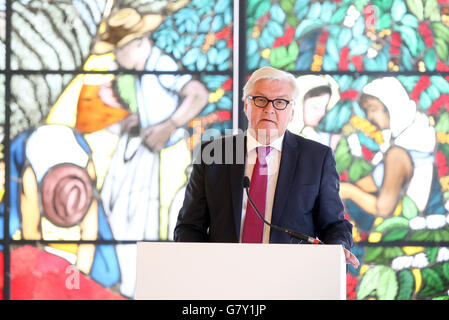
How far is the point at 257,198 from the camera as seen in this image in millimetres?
3033

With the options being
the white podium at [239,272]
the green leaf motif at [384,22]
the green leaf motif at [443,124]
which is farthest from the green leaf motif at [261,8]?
the white podium at [239,272]

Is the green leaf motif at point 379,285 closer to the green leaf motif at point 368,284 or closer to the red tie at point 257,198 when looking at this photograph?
the green leaf motif at point 368,284

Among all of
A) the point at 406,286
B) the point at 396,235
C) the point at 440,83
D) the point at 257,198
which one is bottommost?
the point at 406,286

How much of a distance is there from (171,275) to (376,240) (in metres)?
2.66

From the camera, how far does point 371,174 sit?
4684 mm

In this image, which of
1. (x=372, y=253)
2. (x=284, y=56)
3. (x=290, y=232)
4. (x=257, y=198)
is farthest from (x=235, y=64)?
(x=290, y=232)

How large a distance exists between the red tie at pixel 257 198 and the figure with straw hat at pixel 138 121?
1652mm

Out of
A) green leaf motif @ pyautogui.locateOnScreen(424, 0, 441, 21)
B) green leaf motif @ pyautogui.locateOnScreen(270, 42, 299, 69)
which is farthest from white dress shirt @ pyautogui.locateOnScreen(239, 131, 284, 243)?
green leaf motif @ pyautogui.locateOnScreen(424, 0, 441, 21)

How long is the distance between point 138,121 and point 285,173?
6.13ft

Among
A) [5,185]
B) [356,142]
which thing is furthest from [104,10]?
[356,142]

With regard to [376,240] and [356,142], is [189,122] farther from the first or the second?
[376,240]

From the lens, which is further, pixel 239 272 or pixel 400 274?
pixel 400 274

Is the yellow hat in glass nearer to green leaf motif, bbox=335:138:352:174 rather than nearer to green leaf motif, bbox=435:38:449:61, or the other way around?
green leaf motif, bbox=335:138:352:174

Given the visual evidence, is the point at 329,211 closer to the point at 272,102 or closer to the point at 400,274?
the point at 272,102
